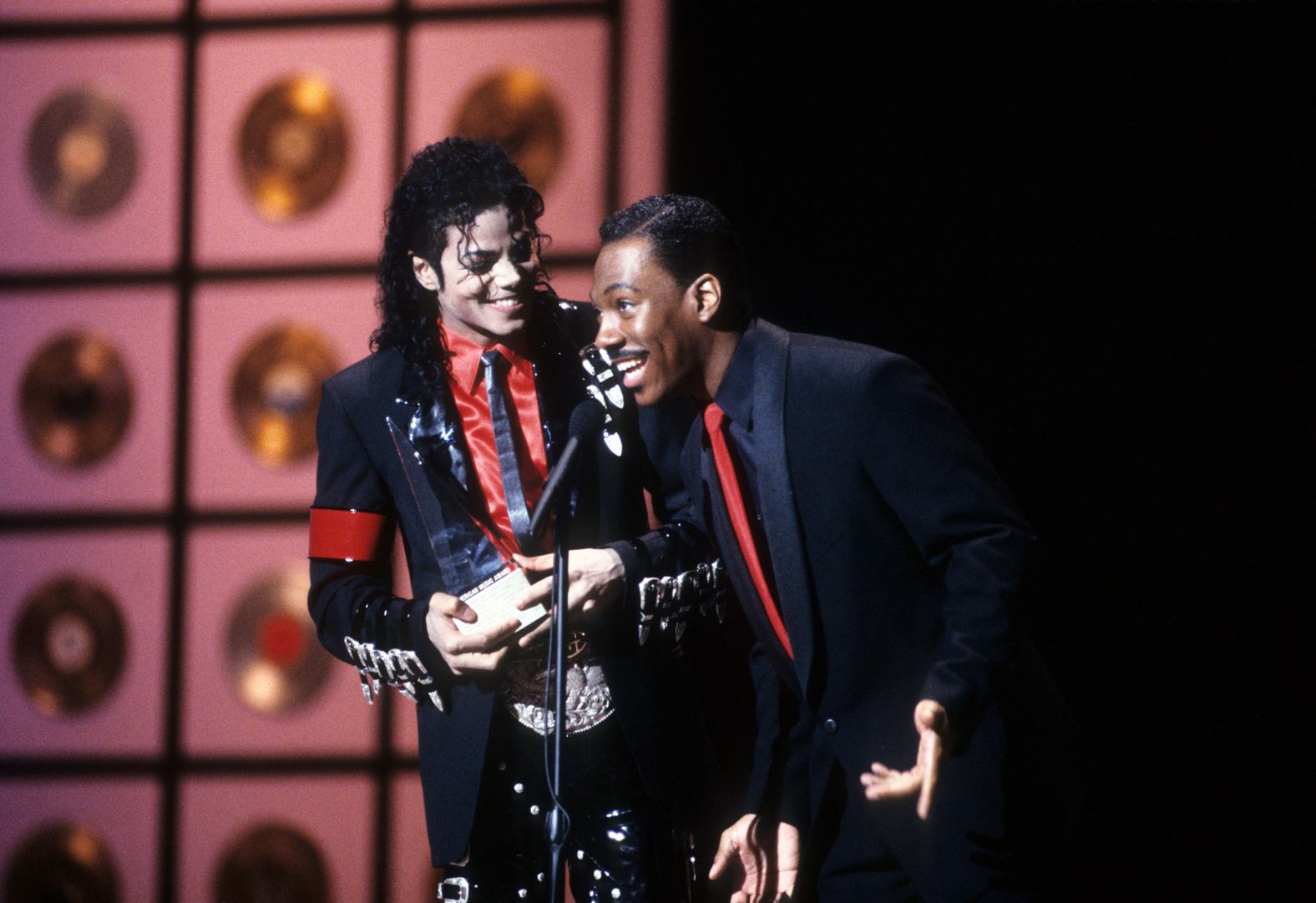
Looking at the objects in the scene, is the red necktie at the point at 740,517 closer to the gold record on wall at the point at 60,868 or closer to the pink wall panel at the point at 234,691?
the pink wall panel at the point at 234,691

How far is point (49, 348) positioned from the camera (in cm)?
333

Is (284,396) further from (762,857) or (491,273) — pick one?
(762,857)

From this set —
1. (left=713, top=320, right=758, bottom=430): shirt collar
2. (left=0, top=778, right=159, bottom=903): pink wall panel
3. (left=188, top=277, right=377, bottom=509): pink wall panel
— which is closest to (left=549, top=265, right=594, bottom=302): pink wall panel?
(left=188, top=277, right=377, bottom=509): pink wall panel

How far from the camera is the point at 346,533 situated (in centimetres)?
234

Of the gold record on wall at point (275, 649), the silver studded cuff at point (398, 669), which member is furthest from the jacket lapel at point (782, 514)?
the gold record on wall at point (275, 649)

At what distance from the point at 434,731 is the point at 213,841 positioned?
53.3 inches

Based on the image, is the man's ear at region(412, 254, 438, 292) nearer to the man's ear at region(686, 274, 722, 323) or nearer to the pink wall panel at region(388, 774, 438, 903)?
the man's ear at region(686, 274, 722, 323)

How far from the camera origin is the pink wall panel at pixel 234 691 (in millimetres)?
3203

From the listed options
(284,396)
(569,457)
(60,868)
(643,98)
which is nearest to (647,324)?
(569,457)

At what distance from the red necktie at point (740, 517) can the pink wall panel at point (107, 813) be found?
6.74 ft

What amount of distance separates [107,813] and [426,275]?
193cm

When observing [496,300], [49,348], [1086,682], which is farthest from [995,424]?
[49,348]

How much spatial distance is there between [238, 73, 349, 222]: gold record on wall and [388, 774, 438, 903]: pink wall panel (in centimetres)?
160

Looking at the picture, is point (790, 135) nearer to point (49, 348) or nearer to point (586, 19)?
point (586, 19)
